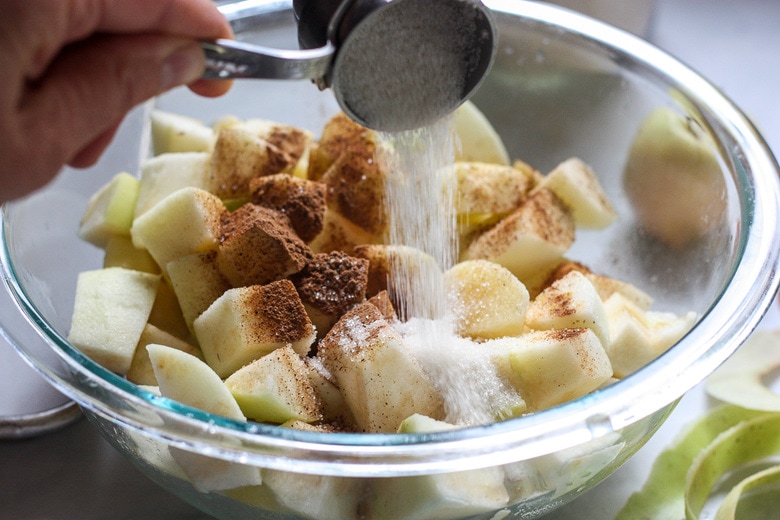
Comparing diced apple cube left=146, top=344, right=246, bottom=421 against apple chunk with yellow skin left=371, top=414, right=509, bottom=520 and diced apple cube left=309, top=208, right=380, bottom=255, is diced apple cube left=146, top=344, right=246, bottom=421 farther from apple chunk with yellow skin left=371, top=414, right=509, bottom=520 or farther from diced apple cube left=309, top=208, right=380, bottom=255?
diced apple cube left=309, top=208, right=380, bottom=255

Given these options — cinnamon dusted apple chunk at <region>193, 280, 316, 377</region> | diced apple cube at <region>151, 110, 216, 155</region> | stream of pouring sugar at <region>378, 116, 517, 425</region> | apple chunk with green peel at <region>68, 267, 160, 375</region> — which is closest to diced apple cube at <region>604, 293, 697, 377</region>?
stream of pouring sugar at <region>378, 116, 517, 425</region>

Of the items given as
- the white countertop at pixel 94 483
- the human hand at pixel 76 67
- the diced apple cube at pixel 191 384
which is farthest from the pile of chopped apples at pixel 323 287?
the human hand at pixel 76 67

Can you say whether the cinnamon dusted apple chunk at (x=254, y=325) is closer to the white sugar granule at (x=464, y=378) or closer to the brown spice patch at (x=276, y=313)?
the brown spice patch at (x=276, y=313)

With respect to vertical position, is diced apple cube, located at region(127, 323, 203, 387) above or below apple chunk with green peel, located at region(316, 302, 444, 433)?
below

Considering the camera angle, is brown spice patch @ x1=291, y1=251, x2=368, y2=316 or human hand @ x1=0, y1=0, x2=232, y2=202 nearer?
human hand @ x1=0, y1=0, x2=232, y2=202

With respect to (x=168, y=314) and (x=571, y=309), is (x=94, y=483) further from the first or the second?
(x=571, y=309)

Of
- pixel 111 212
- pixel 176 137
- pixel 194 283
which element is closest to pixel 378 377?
pixel 194 283

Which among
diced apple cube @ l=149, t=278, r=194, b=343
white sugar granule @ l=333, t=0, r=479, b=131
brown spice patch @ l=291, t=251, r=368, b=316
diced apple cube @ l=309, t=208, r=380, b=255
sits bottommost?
diced apple cube @ l=149, t=278, r=194, b=343
